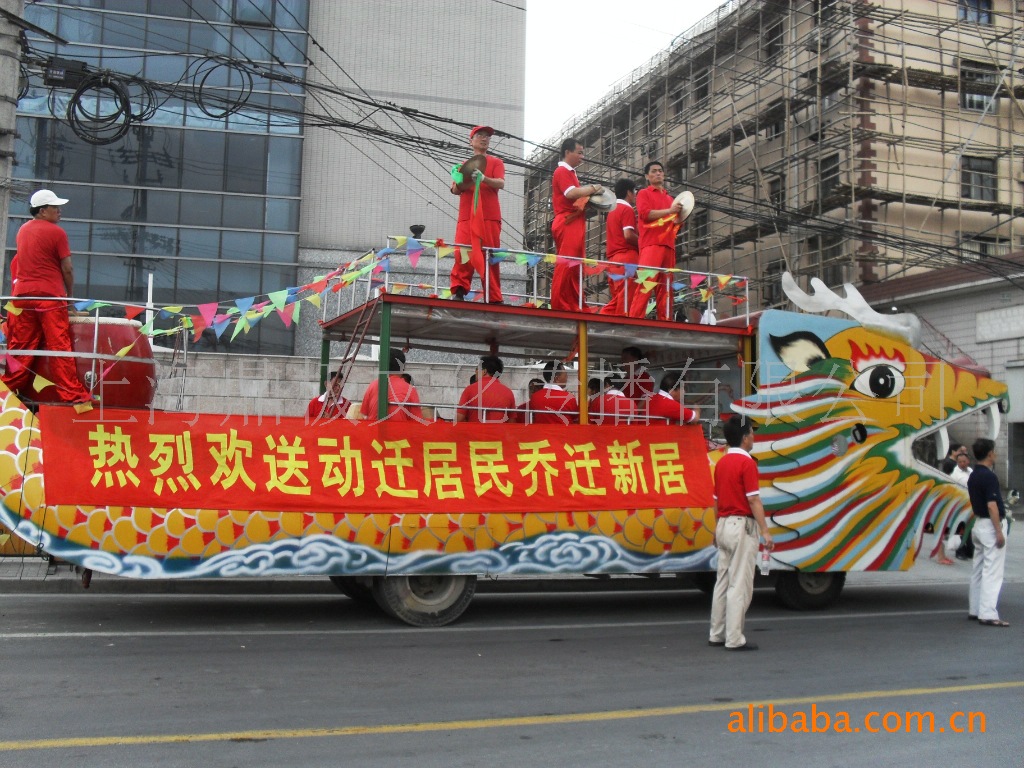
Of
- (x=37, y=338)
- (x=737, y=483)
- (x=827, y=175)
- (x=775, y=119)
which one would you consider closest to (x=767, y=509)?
(x=737, y=483)

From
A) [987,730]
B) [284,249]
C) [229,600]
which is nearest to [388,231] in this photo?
[284,249]

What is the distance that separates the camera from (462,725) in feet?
17.7

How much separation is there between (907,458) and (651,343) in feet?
9.32

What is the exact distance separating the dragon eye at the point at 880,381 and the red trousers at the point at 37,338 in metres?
7.16

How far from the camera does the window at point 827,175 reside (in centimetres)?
2588

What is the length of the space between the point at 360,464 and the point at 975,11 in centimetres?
2619

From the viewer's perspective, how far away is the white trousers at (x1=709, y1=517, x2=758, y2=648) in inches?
300

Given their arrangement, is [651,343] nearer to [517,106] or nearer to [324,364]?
[324,364]

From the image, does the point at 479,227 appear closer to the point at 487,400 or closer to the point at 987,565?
the point at 487,400

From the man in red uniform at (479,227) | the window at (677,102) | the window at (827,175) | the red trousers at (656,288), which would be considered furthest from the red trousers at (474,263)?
the window at (677,102)

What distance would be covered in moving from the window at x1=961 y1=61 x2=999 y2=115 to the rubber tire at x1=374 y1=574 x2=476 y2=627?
79.5 ft

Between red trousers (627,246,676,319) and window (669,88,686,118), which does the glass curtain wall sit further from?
window (669,88,686,118)

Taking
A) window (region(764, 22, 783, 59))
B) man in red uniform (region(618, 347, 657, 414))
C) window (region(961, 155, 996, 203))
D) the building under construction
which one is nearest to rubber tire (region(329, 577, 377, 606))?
man in red uniform (region(618, 347, 657, 414))

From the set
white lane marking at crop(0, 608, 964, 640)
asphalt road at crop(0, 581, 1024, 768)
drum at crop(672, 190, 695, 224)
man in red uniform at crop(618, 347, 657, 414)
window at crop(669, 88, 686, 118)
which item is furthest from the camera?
window at crop(669, 88, 686, 118)
